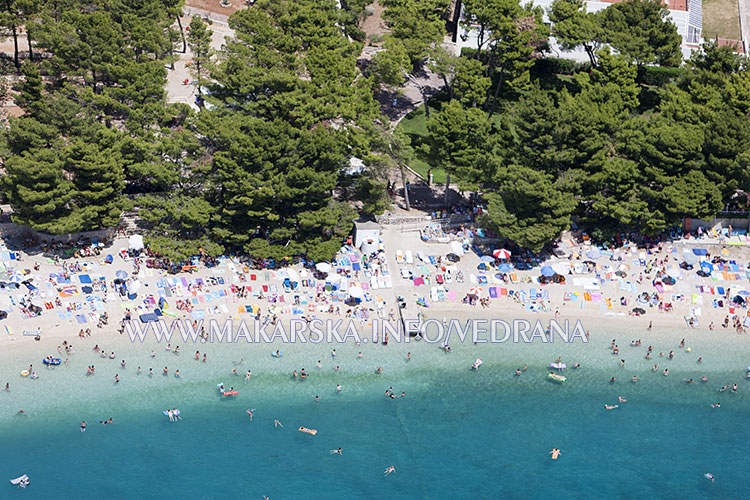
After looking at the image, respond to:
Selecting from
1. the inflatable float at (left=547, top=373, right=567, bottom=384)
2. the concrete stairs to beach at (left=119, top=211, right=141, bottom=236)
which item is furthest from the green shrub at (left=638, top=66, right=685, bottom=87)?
the concrete stairs to beach at (left=119, top=211, right=141, bottom=236)

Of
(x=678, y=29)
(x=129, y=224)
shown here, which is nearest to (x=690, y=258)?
(x=678, y=29)

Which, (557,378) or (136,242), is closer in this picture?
(557,378)

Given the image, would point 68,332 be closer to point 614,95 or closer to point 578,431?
point 578,431

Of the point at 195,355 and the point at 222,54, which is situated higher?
the point at 222,54

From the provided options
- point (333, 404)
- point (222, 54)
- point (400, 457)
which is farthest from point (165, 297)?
point (222, 54)

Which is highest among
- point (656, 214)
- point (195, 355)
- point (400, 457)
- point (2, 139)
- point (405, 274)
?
point (2, 139)

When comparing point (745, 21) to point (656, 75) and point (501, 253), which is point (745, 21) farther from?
point (501, 253)

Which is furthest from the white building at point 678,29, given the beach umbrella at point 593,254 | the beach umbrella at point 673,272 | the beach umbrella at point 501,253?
the beach umbrella at point 673,272
